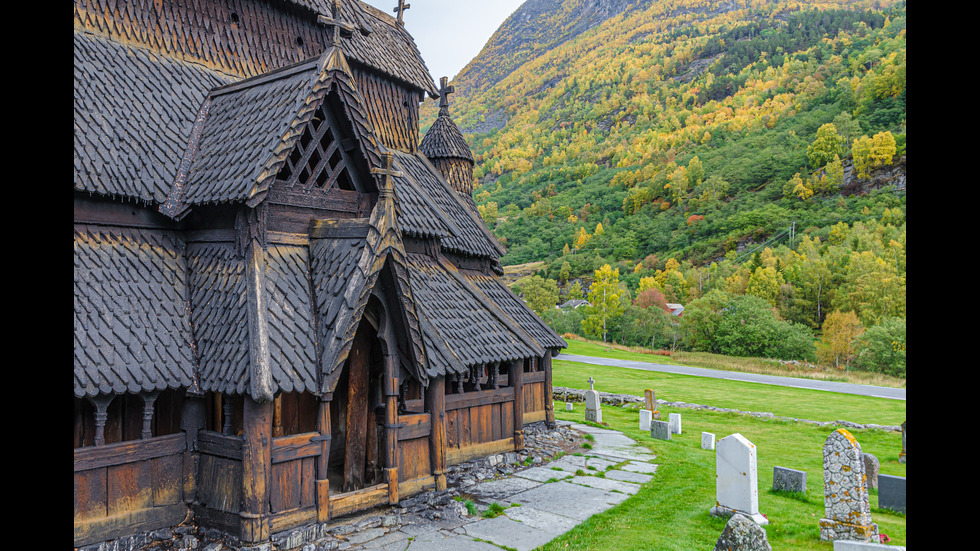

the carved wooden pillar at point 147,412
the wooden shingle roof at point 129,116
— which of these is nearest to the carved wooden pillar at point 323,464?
the carved wooden pillar at point 147,412

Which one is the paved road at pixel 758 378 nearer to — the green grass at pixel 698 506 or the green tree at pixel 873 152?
the green grass at pixel 698 506

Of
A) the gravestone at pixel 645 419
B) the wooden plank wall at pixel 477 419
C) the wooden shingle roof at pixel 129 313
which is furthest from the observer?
the gravestone at pixel 645 419

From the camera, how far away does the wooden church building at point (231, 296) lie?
24.0 ft

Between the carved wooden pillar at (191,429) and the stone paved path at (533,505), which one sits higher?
the carved wooden pillar at (191,429)

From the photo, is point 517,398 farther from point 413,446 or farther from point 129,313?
point 129,313

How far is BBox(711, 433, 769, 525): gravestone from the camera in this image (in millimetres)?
9047

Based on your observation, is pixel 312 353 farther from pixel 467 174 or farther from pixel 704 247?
pixel 704 247

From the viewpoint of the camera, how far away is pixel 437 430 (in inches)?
396

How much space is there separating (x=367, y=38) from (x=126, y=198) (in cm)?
916

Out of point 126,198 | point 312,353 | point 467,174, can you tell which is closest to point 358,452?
point 312,353

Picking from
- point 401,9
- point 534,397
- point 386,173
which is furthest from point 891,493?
point 401,9

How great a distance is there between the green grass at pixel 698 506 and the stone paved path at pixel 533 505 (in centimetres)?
36
